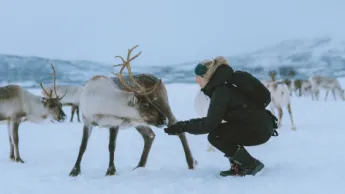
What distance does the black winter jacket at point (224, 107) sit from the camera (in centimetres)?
383

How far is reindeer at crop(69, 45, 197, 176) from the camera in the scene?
5.07 meters

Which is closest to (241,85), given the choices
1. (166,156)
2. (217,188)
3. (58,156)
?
(217,188)

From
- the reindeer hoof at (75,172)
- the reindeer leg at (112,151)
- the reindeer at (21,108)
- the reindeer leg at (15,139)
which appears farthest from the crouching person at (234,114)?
the reindeer at (21,108)

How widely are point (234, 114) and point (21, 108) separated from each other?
5.38 meters

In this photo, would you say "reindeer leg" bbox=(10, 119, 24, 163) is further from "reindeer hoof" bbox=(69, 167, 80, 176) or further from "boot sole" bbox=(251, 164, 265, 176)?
"boot sole" bbox=(251, 164, 265, 176)

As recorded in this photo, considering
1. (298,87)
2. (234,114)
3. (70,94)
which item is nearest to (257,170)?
(234,114)

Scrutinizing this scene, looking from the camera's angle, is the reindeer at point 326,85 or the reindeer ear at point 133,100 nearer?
the reindeer ear at point 133,100

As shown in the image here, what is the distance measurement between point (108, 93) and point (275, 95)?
773cm

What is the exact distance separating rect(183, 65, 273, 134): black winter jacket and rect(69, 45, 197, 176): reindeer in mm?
1184

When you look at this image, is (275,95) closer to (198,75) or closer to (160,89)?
(160,89)

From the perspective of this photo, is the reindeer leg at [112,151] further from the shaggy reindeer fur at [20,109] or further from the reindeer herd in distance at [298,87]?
the reindeer herd in distance at [298,87]

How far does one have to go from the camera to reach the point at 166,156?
260 inches

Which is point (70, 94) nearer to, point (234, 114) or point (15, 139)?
point (15, 139)

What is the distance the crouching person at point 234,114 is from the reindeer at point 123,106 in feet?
3.33
